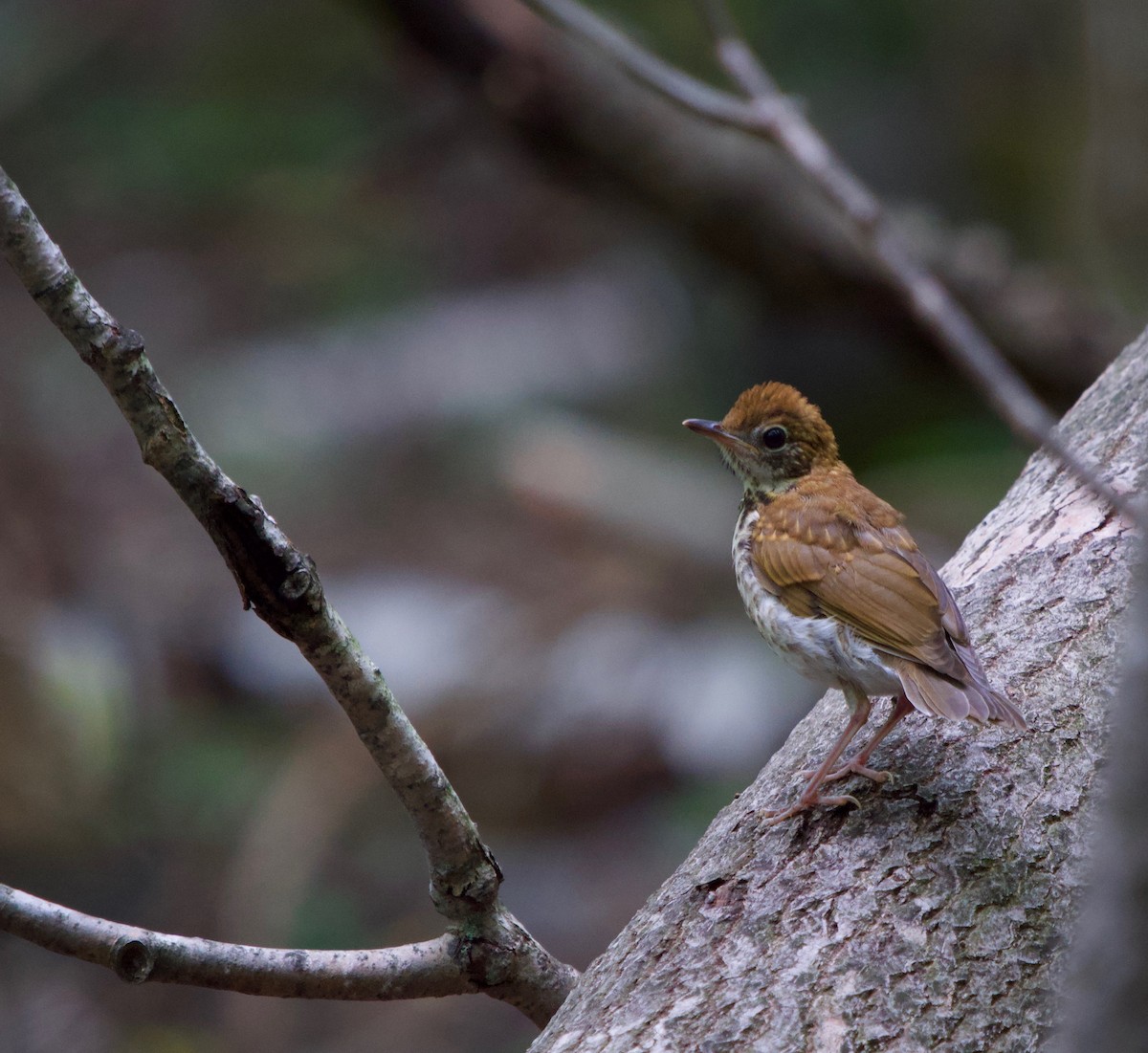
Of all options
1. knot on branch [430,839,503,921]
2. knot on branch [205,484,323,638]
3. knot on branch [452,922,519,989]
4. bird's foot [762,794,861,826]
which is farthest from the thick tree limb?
knot on branch [452,922,519,989]

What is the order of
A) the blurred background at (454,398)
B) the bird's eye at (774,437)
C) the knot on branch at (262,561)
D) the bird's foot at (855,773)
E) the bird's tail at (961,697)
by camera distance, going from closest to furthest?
1. the knot on branch at (262,561)
2. the bird's tail at (961,697)
3. the bird's foot at (855,773)
4. the bird's eye at (774,437)
5. the blurred background at (454,398)

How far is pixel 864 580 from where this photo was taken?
10.2 feet

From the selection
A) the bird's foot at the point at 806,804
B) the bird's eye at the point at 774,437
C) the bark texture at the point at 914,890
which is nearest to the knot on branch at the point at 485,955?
the bark texture at the point at 914,890

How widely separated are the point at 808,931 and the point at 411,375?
10475 millimetres

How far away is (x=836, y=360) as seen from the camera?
36.3 ft

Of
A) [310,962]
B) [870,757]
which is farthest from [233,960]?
[870,757]

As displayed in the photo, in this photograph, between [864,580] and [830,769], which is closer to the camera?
[830,769]

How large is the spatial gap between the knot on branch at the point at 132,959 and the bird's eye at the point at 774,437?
2.23m

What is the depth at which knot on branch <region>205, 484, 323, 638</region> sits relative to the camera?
208 centimetres

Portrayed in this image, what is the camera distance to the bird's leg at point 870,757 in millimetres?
2805

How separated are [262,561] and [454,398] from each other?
9.96m

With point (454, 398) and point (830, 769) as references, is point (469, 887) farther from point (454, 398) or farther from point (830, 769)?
point (454, 398)

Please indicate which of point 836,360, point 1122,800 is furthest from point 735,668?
point 1122,800

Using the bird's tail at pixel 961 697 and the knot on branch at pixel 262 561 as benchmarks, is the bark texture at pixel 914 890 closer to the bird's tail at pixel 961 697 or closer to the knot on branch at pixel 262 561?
the bird's tail at pixel 961 697
